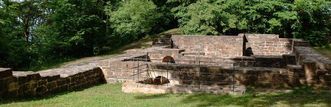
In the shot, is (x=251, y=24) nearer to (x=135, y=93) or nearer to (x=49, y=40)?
(x=49, y=40)

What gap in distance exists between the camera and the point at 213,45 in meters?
21.7

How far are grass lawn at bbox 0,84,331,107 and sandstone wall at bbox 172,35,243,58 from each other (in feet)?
32.6

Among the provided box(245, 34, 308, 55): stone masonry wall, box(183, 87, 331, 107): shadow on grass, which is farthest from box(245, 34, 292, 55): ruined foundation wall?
box(183, 87, 331, 107): shadow on grass

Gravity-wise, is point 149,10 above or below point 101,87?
above

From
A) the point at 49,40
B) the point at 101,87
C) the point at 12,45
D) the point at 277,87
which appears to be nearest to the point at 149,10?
the point at 49,40

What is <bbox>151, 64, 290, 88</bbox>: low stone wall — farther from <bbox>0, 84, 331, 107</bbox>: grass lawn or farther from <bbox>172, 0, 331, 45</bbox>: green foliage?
<bbox>172, 0, 331, 45</bbox>: green foliage

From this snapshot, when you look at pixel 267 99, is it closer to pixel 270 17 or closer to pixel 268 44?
pixel 268 44

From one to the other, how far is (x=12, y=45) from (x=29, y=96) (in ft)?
45.5

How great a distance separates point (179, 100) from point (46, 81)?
3638 mm

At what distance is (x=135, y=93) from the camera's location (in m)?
11.8

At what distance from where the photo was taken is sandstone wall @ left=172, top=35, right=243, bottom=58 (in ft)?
69.1

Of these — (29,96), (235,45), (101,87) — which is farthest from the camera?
(235,45)

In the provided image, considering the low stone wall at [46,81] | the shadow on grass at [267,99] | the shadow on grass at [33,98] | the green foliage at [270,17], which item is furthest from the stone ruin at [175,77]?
the green foliage at [270,17]

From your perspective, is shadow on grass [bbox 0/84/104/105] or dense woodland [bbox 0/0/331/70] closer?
shadow on grass [bbox 0/84/104/105]
